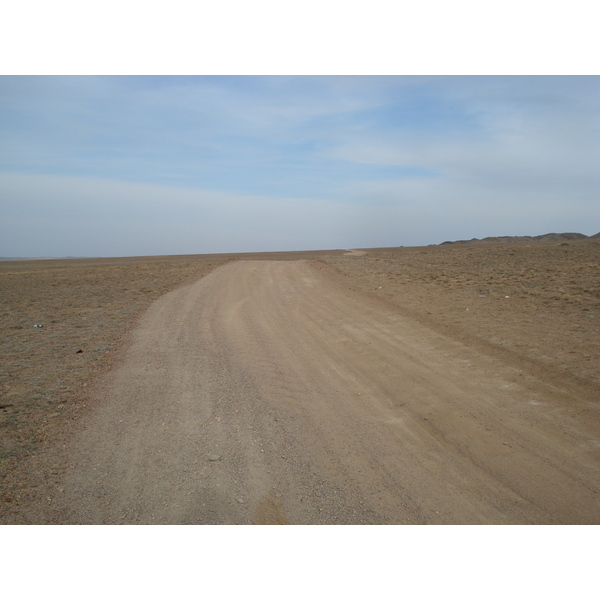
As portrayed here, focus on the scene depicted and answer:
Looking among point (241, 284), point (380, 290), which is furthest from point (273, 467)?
point (241, 284)

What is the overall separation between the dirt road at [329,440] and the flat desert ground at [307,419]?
0.08ft

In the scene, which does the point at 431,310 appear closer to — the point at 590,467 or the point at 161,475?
the point at 590,467

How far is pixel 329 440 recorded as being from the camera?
16.7 feet

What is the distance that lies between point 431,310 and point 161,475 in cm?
915

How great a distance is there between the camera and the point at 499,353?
782 centimetres

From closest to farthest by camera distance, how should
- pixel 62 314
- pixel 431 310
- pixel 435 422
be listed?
pixel 435 422, pixel 431 310, pixel 62 314

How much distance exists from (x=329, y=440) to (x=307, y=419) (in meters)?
0.62

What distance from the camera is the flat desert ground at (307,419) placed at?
3844 millimetres

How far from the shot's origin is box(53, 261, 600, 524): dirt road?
3.80 m

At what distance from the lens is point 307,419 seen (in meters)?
5.64

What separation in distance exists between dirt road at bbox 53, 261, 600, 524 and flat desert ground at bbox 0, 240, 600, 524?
2 cm

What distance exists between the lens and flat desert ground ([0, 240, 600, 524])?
384 centimetres

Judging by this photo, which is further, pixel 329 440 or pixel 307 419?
pixel 307 419

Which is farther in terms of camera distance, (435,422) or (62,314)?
(62,314)
